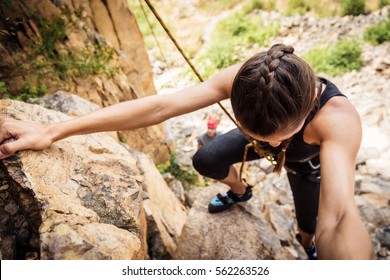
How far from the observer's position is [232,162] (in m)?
2.43

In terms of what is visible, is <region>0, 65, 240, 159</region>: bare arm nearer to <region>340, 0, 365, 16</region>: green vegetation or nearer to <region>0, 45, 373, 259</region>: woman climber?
<region>0, 45, 373, 259</region>: woman climber

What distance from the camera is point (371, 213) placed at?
4.23 meters

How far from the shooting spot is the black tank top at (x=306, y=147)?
162cm

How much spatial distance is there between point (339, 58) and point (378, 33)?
1886 mm

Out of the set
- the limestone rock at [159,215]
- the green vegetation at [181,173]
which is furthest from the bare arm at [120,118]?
the green vegetation at [181,173]

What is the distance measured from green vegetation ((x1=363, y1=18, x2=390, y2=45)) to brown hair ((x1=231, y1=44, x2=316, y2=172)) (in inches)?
421

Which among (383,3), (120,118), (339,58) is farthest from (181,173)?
(383,3)

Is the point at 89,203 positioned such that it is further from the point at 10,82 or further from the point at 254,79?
the point at 10,82

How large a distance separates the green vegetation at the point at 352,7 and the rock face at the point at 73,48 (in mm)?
10402

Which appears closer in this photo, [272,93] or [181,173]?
[272,93]

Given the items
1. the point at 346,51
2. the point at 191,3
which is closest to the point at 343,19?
the point at 346,51

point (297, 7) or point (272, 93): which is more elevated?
point (272, 93)

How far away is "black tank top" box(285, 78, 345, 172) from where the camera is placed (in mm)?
1623

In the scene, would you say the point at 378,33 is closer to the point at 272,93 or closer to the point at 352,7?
the point at 352,7
